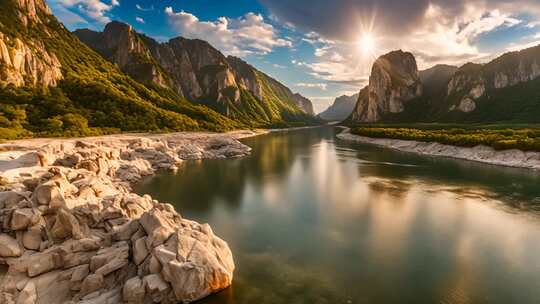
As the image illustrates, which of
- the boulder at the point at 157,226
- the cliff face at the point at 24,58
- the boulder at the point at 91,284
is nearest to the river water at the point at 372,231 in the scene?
the boulder at the point at 157,226

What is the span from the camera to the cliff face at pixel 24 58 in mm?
113062

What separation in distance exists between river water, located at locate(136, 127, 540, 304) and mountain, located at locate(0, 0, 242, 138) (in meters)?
59.7

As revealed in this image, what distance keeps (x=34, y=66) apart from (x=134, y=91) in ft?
217

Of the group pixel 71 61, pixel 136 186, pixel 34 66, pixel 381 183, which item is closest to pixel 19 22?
pixel 71 61

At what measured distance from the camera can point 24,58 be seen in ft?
404

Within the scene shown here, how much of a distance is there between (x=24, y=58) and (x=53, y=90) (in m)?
15.6

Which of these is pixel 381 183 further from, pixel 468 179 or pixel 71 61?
pixel 71 61

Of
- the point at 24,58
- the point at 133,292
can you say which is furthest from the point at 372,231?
the point at 24,58

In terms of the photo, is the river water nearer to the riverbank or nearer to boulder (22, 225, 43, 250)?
the riverbank

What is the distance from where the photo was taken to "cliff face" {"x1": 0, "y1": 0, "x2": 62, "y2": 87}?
371 ft

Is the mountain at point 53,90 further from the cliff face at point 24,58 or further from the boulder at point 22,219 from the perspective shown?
the boulder at point 22,219

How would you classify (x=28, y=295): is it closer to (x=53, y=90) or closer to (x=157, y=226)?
(x=157, y=226)

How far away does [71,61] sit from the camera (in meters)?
171

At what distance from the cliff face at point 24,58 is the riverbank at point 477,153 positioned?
464 ft
